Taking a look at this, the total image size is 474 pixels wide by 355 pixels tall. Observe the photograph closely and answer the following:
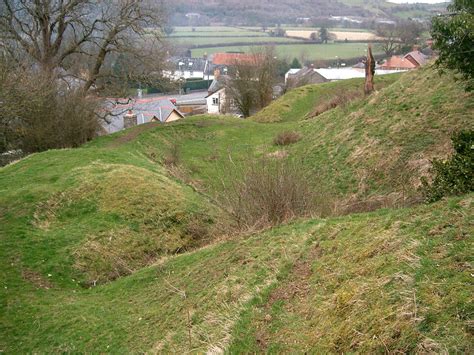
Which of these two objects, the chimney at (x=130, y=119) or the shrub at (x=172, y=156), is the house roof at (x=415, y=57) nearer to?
the chimney at (x=130, y=119)

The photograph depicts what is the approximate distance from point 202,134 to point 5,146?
352 inches

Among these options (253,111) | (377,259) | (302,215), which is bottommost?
(253,111)

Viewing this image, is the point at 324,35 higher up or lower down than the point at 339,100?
higher up

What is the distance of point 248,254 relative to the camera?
26.6 ft

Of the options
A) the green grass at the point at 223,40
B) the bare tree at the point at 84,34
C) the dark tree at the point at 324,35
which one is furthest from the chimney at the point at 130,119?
A: the green grass at the point at 223,40

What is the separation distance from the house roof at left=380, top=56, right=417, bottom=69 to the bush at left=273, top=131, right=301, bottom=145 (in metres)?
39.8

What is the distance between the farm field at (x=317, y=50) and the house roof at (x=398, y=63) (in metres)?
13.1

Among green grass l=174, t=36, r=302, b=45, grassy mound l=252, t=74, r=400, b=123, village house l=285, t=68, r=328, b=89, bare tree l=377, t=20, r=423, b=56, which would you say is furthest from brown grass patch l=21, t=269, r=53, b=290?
green grass l=174, t=36, r=302, b=45

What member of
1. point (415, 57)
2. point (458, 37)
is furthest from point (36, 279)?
point (415, 57)

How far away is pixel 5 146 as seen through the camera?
19.7 m

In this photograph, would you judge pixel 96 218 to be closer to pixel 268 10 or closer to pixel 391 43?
pixel 391 43

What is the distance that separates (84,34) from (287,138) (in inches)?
479

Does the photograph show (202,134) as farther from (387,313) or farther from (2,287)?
(387,313)

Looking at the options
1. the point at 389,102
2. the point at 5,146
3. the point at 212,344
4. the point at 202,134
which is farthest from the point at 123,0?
the point at 212,344
